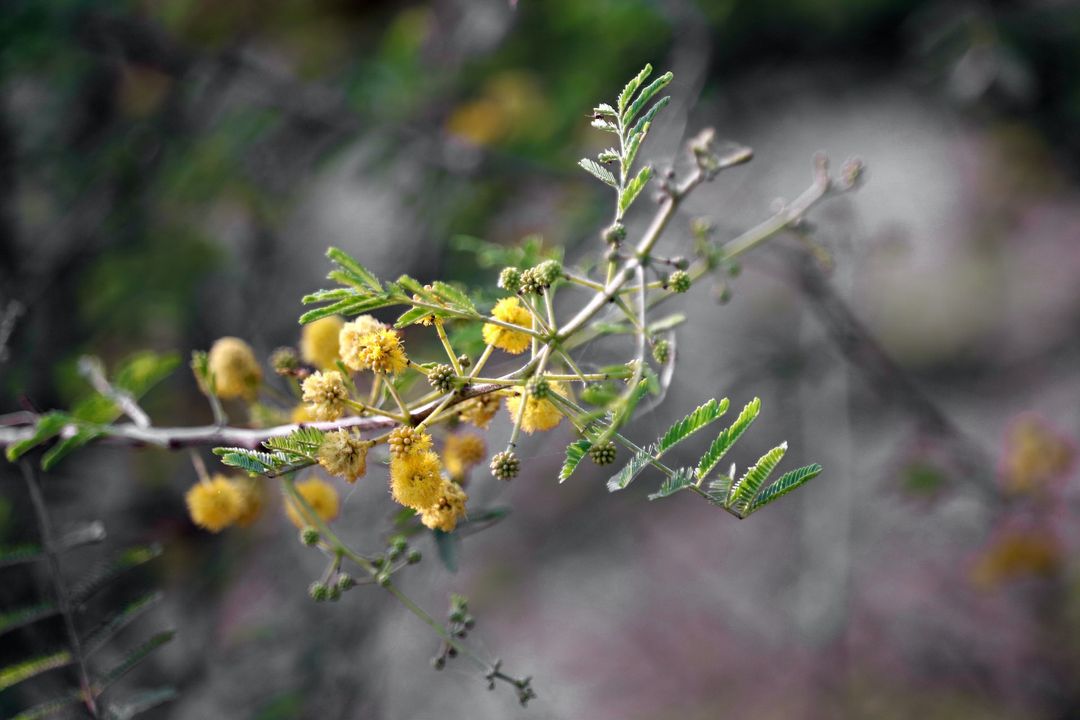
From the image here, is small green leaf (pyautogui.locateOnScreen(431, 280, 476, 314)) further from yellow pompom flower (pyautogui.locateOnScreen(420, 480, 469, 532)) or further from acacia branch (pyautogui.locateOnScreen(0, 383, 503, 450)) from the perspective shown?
yellow pompom flower (pyautogui.locateOnScreen(420, 480, 469, 532))

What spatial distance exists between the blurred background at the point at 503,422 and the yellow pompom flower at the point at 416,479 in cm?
41

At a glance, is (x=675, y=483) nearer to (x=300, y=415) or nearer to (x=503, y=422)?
(x=300, y=415)

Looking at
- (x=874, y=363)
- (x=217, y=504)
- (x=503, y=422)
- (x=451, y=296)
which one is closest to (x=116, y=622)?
(x=217, y=504)

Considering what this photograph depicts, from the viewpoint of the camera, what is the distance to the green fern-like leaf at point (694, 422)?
1.12 metres

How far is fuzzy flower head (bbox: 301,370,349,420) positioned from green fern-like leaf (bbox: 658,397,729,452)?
462 mm

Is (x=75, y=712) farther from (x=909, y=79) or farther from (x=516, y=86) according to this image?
(x=909, y=79)

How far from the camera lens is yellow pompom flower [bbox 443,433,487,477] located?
4.42 feet

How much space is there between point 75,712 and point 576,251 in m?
2.45

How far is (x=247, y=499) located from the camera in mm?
1445

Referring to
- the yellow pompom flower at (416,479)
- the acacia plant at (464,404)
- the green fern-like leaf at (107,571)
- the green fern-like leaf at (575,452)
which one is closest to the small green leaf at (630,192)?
the acacia plant at (464,404)

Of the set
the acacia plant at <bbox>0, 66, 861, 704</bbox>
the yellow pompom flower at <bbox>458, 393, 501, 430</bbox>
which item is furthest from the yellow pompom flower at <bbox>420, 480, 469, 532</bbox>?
the yellow pompom flower at <bbox>458, 393, 501, 430</bbox>

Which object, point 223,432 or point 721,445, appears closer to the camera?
point 721,445

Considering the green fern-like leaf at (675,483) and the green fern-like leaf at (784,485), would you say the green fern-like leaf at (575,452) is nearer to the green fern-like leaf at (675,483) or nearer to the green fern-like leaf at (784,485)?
the green fern-like leaf at (675,483)

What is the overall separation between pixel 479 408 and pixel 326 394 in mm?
222
